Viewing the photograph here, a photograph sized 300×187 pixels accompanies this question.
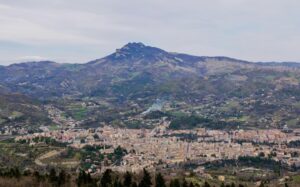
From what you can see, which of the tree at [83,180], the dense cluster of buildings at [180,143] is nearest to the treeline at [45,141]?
the dense cluster of buildings at [180,143]

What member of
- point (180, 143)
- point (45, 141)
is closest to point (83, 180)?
point (45, 141)

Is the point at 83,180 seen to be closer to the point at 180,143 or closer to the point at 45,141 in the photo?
the point at 45,141

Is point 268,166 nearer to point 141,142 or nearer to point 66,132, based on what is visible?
point 141,142

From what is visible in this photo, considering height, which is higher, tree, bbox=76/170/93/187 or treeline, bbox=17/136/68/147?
tree, bbox=76/170/93/187

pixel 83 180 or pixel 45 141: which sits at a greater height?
pixel 83 180

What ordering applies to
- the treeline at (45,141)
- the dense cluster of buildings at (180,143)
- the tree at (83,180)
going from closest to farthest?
the tree at (83,180) → the dense cluster of buildings at (180,143) → the treeline at (45,141)

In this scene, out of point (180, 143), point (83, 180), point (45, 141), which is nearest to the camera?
point (83, 180)

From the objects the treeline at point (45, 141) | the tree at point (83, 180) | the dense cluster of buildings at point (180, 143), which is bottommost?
the dense cluster of buildings at point (180, 143)

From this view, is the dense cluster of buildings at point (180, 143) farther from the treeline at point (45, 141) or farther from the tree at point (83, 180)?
the tree at point (83, 180)

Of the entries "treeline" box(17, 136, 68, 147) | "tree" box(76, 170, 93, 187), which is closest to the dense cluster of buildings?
"treeline" box(17, 136, 68, 147)

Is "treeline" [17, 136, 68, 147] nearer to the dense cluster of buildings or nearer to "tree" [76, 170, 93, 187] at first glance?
the dense cluster of buildings

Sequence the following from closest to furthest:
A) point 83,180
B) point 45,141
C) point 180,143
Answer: point 83,180 < point 45,141 < point 180,143
